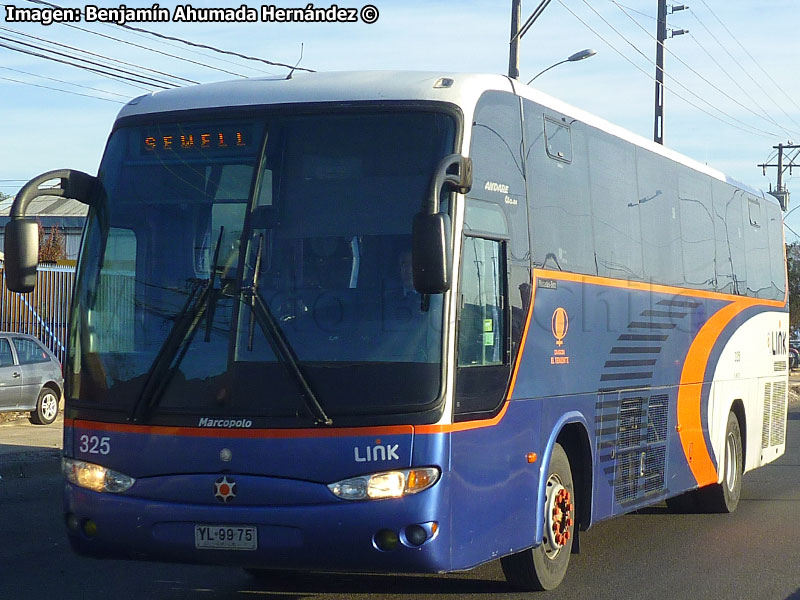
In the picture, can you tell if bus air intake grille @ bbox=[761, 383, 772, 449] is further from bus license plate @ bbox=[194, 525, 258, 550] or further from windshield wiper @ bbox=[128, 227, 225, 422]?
windshield wiper @ bbox=[128, 227, 225, 422]

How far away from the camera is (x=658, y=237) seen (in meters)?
10.7

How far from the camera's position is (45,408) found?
2122 centimetres

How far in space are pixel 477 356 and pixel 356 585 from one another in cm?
226

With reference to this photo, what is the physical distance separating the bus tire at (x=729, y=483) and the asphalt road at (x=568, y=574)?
0.39 meters

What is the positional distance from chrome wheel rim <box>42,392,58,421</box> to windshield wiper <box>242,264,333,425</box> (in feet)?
50.4

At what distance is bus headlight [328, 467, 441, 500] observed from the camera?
6.57 meters

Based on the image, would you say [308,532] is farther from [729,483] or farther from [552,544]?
[729,483]

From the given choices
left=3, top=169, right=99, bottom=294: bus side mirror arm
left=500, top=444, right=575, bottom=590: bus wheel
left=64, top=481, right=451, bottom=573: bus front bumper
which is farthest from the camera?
left=500, top=444, right=575, bottom=590: bus wheel

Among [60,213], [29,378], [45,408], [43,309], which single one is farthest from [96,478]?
[60,213]

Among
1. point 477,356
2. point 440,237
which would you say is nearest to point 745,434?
point 477,356

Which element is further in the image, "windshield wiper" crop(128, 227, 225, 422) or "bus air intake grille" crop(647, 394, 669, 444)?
"bus air intake grille" crop(647, 394, 669, 444)

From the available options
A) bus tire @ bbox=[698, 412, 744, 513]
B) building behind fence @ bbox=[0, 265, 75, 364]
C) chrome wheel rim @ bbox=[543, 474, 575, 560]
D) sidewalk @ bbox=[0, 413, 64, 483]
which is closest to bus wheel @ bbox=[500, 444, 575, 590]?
chrome wheel rim @ bbox=[543, 474, 575, 560]

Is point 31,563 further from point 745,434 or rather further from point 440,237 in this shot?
point 745,434

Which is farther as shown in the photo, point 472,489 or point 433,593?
point 433,593
